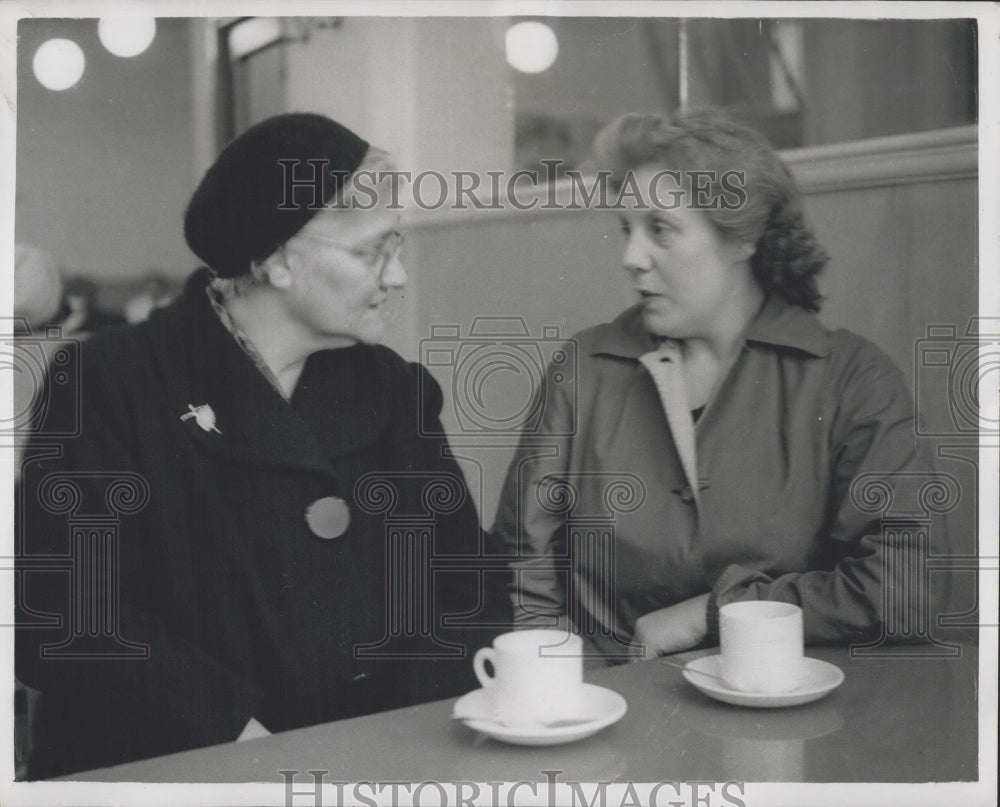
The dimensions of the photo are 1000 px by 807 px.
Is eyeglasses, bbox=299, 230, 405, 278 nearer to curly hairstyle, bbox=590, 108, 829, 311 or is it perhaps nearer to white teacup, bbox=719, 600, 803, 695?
curly hairstyle, bbox=590, 108, 829, 311

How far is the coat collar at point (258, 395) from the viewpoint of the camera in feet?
2.96

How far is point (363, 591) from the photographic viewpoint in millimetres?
911

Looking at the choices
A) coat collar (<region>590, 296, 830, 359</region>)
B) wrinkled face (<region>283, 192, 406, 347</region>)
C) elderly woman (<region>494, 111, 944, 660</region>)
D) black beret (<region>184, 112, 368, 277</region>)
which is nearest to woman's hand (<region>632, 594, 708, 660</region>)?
elderly woman (<region>494, 111, 944, 660</region>)

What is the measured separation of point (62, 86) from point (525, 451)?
1.69 ft

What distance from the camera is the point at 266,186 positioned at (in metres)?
0.89

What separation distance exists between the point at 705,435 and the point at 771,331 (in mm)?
108

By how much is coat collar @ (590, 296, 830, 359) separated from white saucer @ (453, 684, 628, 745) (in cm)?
29

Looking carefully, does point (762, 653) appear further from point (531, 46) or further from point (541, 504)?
point (531, 46)

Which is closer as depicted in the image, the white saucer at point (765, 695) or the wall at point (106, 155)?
the white saucer at point (765, 695)

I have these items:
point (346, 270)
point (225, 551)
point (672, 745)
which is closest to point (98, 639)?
point (225, 551)

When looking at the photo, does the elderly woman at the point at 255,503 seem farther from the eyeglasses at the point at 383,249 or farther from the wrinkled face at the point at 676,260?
the wrinkled face at the point at 676,260

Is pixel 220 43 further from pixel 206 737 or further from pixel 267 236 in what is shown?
pixel 206 737

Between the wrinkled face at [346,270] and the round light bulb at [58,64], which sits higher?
the round light bulb at [58,64]

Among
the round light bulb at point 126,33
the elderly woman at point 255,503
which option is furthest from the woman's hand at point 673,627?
the round light bulb at point 126,33
